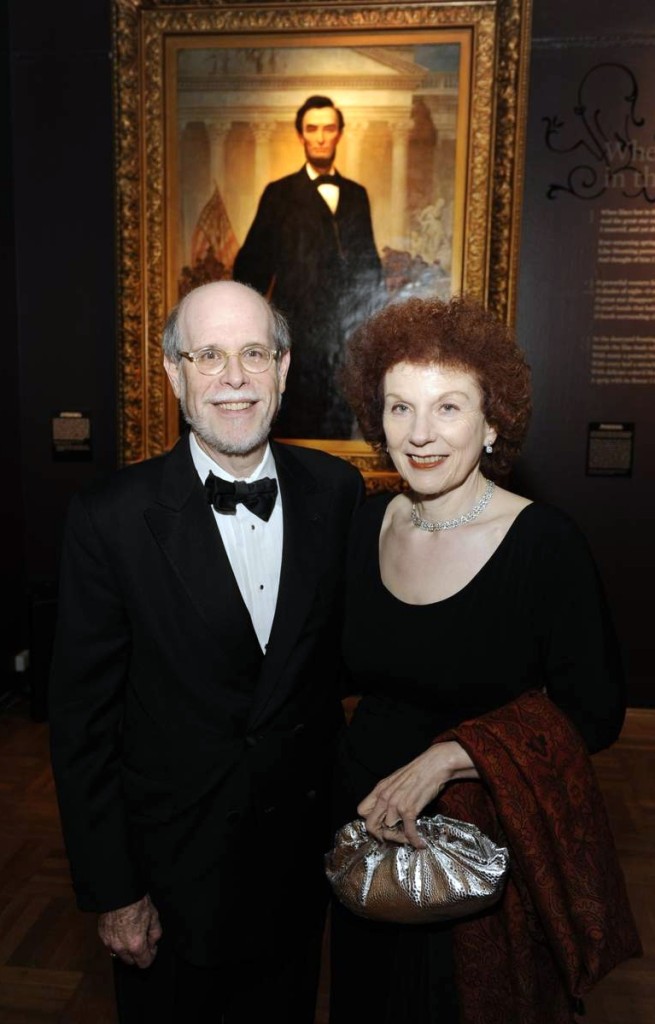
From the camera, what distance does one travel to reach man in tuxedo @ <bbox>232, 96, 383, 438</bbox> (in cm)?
465

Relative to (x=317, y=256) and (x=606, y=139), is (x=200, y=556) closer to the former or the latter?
(x=317, y=256)

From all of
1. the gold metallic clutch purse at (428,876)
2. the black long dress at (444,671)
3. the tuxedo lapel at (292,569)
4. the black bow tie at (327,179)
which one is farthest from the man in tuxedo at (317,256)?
the gold metallic clutch purse at (428,876)

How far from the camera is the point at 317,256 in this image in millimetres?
4719

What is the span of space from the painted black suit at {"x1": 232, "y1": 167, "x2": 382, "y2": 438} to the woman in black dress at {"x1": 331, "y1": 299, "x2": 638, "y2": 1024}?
9.35 feet

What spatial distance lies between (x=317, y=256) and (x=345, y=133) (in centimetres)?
68

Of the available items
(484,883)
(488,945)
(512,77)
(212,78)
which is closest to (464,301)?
(484,883)

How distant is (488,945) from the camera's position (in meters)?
1.56

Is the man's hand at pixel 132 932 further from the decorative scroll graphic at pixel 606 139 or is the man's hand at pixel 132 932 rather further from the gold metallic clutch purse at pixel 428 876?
the decorative scroll graphic at pixel 606 139

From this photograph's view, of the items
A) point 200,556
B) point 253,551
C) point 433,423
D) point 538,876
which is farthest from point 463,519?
point 538,876

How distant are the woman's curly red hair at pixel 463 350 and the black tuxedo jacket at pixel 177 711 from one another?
18.7 inches

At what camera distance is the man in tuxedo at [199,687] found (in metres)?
1.74

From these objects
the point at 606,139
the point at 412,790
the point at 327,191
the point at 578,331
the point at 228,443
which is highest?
the point at 606,139

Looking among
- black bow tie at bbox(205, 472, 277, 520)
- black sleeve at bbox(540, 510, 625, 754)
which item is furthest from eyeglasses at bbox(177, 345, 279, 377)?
black sleeve at bbox(540, 510, 625, 754)

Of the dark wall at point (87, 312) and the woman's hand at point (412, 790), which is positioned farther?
the dark wall at point (87, 312)
